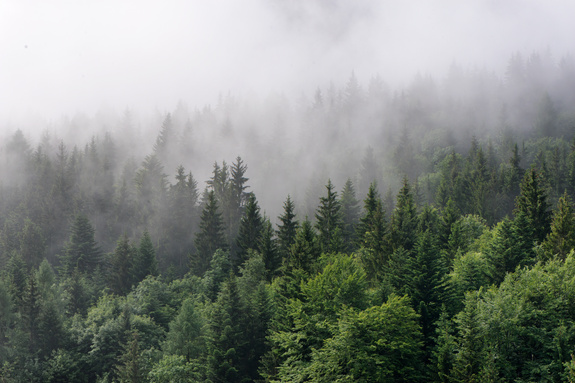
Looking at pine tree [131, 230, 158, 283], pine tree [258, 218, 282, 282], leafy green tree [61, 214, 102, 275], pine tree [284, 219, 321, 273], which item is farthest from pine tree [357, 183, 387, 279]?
leafy green tree [61, 214, 102, 275]

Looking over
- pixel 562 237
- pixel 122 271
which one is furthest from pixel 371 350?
pixel 122 271

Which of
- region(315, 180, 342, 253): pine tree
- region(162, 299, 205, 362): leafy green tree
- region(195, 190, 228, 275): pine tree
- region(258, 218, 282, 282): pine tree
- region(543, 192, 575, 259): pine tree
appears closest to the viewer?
region(543, 192, 575, 259): pine tree

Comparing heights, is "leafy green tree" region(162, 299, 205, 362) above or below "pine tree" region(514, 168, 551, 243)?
below

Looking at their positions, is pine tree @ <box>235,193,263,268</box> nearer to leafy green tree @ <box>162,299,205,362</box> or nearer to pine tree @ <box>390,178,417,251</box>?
pine tree @ <box>390,178,417,251</box>

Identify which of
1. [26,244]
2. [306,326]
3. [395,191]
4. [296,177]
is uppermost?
[296,177]

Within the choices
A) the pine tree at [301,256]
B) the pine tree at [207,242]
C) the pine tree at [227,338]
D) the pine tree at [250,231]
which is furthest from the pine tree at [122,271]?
the pine tree at [301,256]

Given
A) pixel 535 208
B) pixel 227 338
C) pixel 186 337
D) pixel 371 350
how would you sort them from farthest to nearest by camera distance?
pixel 535 208
pixel 186 337
pixel 227 338
pixel 371 350

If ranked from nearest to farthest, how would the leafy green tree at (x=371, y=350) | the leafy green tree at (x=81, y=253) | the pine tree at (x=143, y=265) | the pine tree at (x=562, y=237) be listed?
1. the leafy green tree at (x=371, y=350)
2. the pine tree at (x=562, y=237)
3. the pine tree at (x=143, y=265)
4. the leafy green tree at (x=81, y=253)

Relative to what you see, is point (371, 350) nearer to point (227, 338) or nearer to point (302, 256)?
point (227, 338)

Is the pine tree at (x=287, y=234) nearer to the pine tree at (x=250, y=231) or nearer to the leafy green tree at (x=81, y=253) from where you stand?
the pine tree at (x=250, y=231)

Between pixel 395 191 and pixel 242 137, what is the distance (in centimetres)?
6498

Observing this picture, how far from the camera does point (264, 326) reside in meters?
53.4

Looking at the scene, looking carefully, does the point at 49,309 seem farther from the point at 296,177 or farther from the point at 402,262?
the point at 296,177

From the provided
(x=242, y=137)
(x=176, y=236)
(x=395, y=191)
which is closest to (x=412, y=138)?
(x=395, y=191)
